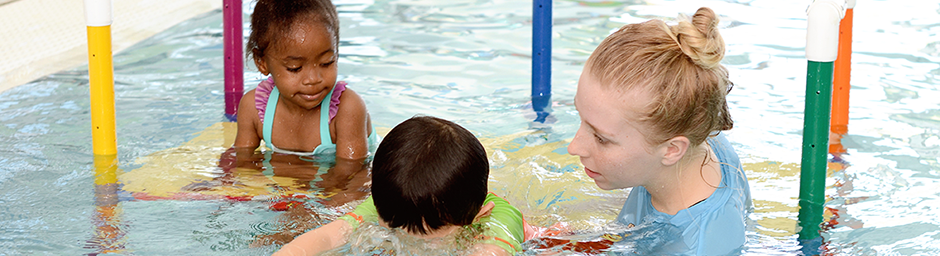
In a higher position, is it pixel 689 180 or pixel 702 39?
pixel 702 39

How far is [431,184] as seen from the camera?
207cm

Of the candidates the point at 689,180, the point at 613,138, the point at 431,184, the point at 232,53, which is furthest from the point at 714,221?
the point at 232,53

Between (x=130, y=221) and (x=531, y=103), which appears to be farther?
(x=531, y=103)

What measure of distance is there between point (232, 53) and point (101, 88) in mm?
1102

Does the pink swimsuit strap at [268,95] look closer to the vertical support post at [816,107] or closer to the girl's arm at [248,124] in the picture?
the girl's arm at [248,124]

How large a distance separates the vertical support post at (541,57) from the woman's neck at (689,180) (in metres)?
1.90

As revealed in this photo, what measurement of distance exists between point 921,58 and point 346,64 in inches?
145

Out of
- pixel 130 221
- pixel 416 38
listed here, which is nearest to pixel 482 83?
pixel 416 38

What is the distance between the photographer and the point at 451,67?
216 inches

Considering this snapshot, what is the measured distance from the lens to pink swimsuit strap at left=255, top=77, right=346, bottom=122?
3.38 m

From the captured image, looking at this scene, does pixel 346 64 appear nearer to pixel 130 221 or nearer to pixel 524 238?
pixel 130 221

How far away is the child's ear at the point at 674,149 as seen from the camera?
217 cm

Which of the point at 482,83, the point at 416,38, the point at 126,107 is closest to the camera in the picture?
the point at 126,107

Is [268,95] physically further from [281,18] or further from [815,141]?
[815,141]
